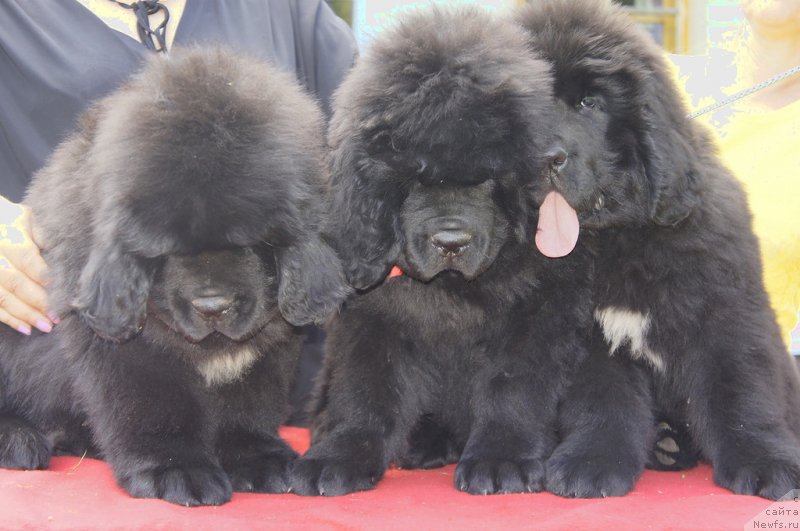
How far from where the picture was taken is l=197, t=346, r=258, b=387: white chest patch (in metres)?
2.69

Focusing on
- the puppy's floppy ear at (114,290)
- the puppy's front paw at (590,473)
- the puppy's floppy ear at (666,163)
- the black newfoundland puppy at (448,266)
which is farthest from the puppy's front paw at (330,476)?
the puppy's floppy ear at (666,163)

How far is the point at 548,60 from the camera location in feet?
9.18

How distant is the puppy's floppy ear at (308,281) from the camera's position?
2.46 meters

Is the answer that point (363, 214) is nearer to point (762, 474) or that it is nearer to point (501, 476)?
point (501, 476)

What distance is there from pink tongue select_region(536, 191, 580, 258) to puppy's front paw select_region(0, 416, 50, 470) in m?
1.63

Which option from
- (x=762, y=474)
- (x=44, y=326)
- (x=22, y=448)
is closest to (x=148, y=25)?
(x=44, y=326)

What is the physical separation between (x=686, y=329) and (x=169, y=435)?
4.99 feet

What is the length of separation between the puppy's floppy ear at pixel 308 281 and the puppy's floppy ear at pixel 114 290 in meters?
0.35

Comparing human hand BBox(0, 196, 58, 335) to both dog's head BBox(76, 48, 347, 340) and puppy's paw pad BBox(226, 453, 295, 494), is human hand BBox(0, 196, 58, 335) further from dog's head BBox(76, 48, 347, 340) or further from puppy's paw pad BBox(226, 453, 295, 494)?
puppy's paw pad BBox(226, 453, 295, 494)

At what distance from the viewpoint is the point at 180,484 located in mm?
2430

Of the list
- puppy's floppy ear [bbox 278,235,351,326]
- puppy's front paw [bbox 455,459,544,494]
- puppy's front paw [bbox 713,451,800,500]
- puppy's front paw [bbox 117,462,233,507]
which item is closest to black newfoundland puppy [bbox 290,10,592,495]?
puppy's front paw [bbox 455,459,544,494]

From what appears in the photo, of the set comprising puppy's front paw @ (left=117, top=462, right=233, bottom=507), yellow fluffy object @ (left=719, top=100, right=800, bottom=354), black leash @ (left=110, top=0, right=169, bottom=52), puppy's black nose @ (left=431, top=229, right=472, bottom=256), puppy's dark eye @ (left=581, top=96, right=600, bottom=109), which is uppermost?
black leash @ (left=110, top=0, right=169, bottom=52)

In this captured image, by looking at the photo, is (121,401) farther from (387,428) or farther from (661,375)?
(661,375)

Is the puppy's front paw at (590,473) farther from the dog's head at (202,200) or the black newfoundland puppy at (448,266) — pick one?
the dog's head at (202,200)
